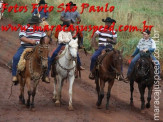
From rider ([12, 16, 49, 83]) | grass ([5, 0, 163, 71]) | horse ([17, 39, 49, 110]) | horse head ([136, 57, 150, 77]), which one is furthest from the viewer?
grass ([5, 0, 163, 71])

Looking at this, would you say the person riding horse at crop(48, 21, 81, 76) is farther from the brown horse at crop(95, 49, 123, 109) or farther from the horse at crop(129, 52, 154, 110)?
the horse at crop(129, 52, 154, 110)

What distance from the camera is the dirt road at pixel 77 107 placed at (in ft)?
36.3

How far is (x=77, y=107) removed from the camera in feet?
41.2

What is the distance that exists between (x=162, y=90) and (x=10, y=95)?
6.08 meters

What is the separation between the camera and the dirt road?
11.1m

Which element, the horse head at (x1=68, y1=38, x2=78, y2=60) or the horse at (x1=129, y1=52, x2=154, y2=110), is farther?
the horse at (x1=129, y1=52, x2=154, y2=110)

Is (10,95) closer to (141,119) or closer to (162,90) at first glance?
(141,119)

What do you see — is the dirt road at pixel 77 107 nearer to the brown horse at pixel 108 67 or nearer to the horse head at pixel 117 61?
the brown horse at pixel 108 67

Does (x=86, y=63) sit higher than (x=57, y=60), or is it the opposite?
(x=57, y=60)

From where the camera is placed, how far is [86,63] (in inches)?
744

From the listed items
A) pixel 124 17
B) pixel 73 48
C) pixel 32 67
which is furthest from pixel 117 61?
pixel 124 17

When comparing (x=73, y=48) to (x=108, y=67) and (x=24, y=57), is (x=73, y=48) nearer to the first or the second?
(x=108, y=67)

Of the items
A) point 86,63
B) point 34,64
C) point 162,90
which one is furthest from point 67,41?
point 86,63

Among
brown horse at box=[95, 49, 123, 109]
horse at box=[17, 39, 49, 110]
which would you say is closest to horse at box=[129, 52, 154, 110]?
brown horse at box=[95, 49, 123, 109]
